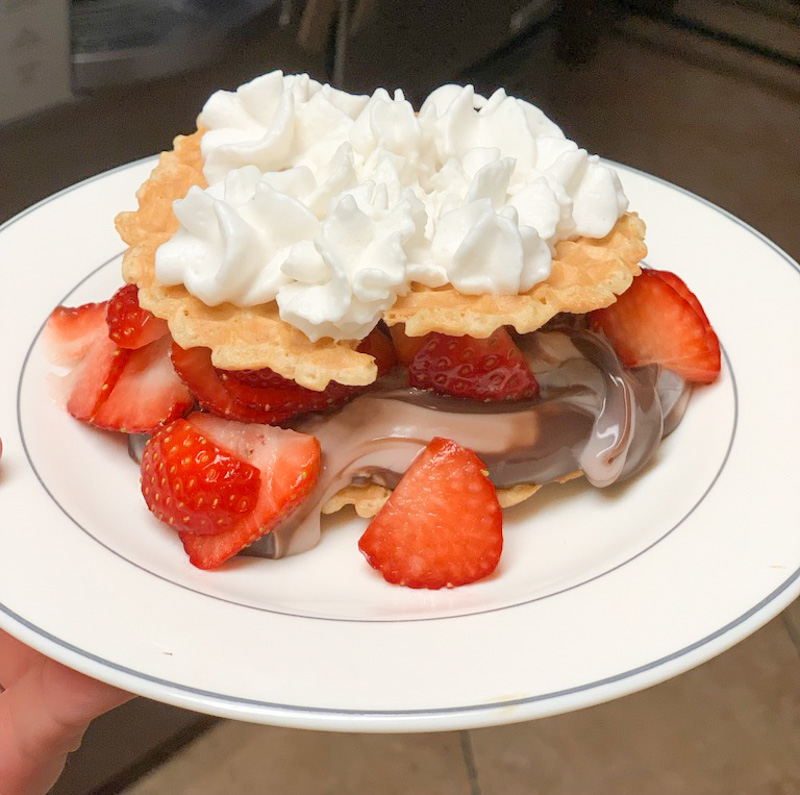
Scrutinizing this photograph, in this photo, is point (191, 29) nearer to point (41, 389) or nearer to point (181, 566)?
point (41, 389)

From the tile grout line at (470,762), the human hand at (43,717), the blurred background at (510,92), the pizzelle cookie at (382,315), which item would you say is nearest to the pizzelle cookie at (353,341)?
the pizzelle cookie at (382,315)

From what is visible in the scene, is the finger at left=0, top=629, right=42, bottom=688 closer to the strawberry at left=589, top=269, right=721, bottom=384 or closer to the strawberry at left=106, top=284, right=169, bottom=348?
the strawberry at left=106, top=284, right=169, bottom=348

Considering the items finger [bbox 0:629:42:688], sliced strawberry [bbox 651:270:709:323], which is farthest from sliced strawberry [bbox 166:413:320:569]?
sliced strawberry [bbox 651:270:709:323]

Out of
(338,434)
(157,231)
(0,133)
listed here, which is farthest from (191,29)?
(338,434)

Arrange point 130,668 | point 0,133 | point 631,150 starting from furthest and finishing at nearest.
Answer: point 631,150
point 0,133
point 130,668

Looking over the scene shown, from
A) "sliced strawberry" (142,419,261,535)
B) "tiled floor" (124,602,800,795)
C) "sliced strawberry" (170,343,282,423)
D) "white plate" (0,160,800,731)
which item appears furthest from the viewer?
"tiled floor" (124,602,800,795)

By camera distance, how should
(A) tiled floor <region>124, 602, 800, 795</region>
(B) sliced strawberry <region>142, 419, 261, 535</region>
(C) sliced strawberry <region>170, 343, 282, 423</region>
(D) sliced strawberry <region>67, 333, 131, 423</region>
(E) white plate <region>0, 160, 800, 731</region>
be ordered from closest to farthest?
(E) white plate <region>0, 160, 800, 731</region>, (B) sliced strawberry <region>142, 419, 261, 535</region>, (C) sliced strawberry <region>170, 343, 282, 423</region>, (D) sliced strawberry <region>67, 333, 131, 423</region>, (A) tiled floor <region>124, 602, 800, 795</region>

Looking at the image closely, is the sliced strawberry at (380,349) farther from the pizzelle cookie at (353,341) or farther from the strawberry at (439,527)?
the strawberry at (439,527)

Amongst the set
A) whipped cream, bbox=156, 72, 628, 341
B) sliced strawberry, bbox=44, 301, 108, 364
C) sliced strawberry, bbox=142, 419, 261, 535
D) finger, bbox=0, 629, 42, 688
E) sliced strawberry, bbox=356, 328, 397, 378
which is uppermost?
whipped cream, bbox=156, 72, 628, 341

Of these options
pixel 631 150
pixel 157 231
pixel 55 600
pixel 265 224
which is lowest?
pixel 631 150
